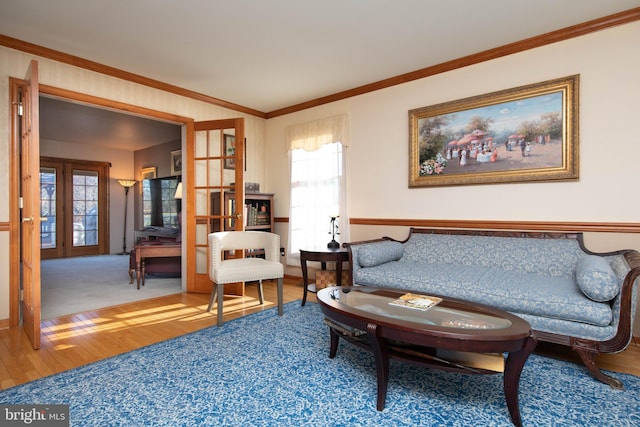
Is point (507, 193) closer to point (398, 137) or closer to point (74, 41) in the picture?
point (398, 137)

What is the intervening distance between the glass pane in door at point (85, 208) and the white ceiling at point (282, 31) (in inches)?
206

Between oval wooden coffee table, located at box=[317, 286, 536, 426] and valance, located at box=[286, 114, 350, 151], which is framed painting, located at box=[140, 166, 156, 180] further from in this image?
oval wooden coffee table, located at box=[317, 286, 536, 426]

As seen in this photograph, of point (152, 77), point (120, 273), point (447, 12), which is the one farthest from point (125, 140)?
point (447, 12)

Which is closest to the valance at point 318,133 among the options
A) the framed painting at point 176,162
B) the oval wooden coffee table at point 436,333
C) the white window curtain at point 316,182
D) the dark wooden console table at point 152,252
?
the white window curtain at point 316,182

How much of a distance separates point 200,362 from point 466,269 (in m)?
2.19

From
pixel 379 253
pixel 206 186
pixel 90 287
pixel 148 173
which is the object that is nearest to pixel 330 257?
pixel 379 253

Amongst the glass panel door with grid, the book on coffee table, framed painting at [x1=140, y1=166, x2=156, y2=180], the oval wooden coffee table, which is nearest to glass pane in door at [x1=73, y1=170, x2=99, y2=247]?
framed painting at [x1=140, y1=166, x2=156, y2=180]

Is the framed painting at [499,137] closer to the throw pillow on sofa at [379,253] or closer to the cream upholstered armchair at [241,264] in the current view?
the throw pillow on sofa at [379,253]

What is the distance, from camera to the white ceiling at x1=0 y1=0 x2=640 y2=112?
2.47 meters

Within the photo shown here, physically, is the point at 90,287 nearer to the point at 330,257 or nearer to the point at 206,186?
the point at 206,186

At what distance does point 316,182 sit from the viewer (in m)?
4.50

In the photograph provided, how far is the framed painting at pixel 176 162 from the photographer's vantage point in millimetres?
6644

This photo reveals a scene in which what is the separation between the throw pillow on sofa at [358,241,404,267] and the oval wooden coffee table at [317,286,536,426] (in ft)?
3.16

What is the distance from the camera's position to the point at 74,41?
2959 millimetres
